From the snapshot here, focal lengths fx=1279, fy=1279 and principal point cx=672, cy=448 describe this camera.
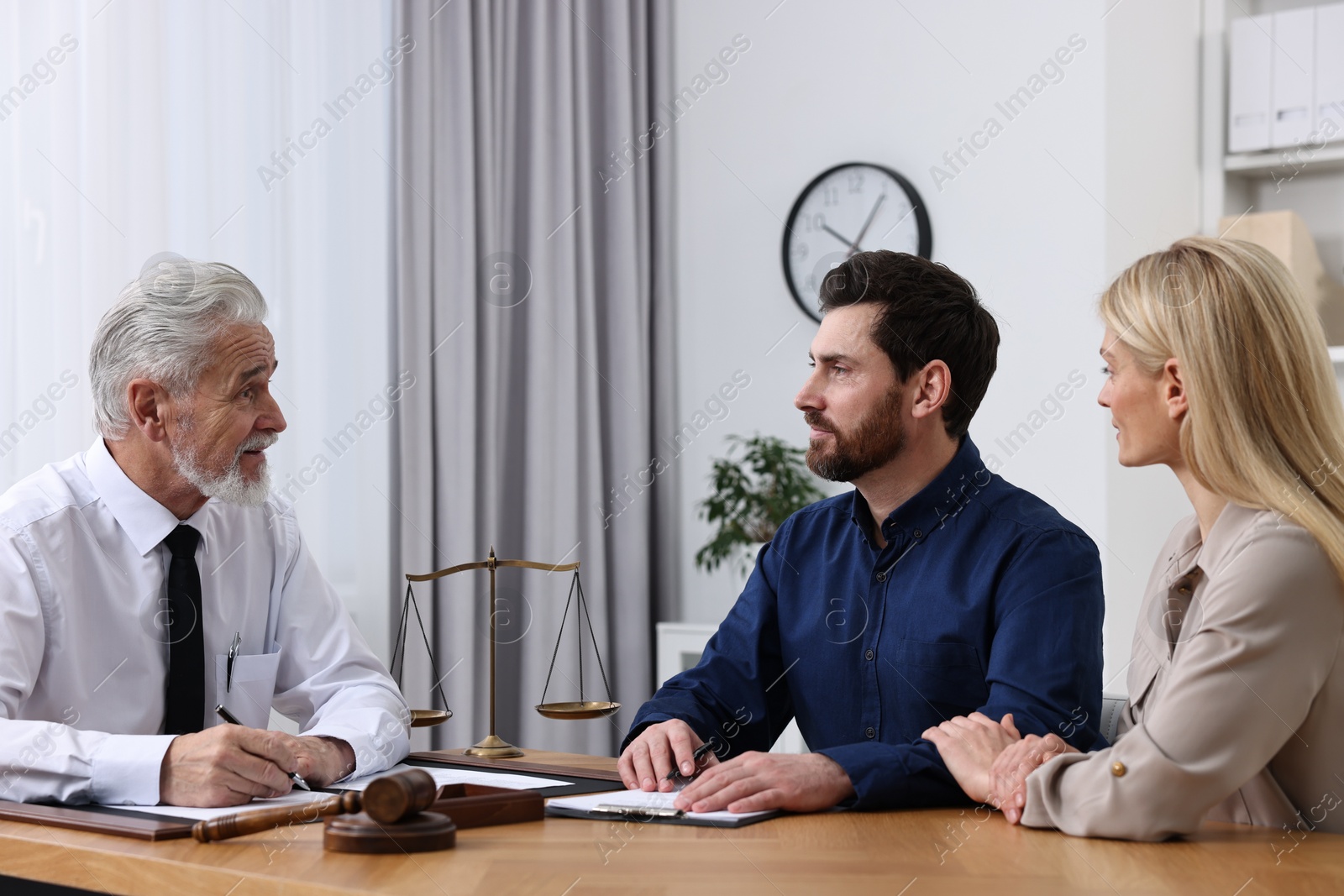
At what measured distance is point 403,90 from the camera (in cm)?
361

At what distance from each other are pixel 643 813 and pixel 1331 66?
9.75ft

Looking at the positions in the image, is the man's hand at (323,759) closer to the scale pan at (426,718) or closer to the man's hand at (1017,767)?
the scale pan at (426,718)

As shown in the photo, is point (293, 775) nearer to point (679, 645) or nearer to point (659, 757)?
point (659, 757)

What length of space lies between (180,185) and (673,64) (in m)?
1.96

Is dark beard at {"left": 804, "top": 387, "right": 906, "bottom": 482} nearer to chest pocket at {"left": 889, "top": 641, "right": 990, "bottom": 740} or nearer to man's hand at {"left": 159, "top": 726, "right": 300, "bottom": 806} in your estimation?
chest pocket at {"left": 889, "top": 641, "right": 990, "bottom": 740}

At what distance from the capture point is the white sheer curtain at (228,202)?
9.05 feet

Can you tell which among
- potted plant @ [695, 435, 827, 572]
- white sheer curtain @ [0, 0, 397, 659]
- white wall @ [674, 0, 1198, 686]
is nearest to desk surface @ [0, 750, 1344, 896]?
white sheer curtain @ [0, 0, 397, 659]

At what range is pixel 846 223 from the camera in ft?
13.2

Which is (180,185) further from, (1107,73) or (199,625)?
(1107,73)

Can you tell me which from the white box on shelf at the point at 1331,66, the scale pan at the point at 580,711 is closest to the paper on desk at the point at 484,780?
the scale pan at the point at 580,711

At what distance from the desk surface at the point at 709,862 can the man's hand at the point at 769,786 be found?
2.0 inches

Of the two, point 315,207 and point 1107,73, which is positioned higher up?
point 1107,73

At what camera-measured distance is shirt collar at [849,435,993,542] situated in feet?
6.56

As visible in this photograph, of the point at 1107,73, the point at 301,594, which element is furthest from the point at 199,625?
the point at 1107,73
